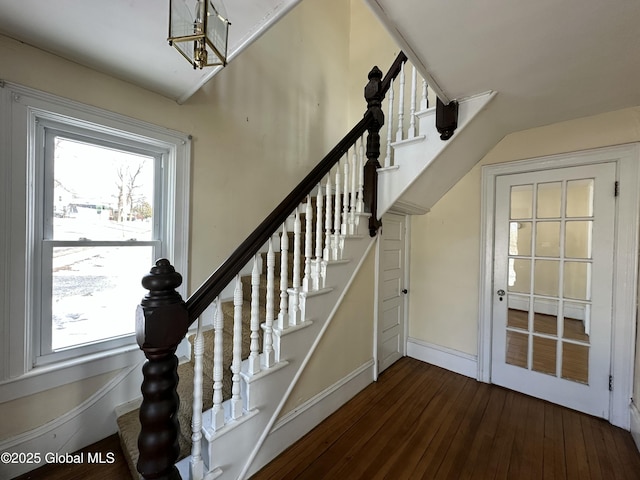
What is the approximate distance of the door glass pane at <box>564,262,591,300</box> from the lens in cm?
211

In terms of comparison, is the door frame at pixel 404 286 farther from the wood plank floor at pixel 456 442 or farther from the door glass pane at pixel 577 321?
the door glass pane at pixel 577 321

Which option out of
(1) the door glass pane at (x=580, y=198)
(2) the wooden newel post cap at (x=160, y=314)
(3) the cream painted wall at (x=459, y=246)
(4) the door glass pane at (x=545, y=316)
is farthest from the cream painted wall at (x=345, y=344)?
(1) the door glass pane at (x=580, y=198)

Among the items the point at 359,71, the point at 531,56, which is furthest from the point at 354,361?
the point at 359,71

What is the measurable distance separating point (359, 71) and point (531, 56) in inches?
117

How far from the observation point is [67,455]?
1.58 m

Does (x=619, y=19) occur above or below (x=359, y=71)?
below

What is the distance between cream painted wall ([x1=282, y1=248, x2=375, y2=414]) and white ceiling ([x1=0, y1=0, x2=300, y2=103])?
186cm

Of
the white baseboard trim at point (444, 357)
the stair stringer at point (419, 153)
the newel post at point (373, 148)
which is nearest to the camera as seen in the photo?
the stair stringer at point (419, 153)

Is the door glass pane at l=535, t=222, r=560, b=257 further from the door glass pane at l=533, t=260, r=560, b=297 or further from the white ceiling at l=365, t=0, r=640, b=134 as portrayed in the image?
the white ceiling at l=365, t=0, r=640, b=134

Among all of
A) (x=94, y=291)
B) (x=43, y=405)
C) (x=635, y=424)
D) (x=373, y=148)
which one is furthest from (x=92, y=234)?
(x=635, y=424)

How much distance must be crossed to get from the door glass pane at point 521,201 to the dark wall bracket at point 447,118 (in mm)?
1135

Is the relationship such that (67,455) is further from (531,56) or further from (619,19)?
(619,19)

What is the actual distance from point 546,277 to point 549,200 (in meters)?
0.69

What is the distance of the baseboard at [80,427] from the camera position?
4.81 ft
